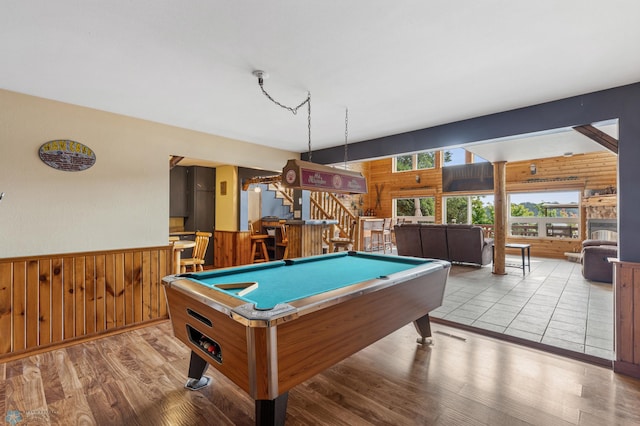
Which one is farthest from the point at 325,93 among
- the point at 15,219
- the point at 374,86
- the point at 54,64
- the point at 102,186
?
the point at 15,219

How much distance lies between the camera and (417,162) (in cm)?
1127

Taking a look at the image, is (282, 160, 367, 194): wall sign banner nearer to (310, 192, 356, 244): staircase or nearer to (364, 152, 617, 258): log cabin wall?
(310, 192, 356, 244): staircase

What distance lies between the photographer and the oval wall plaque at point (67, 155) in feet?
9.57

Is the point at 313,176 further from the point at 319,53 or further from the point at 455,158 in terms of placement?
the point at 455,158

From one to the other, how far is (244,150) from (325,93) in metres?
2.16

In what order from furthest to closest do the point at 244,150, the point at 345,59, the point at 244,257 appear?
the point at 244,257 → the point at 244,150 → the point at 345,59

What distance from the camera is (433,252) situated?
275 inches

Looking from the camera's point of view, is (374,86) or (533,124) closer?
(374,86)

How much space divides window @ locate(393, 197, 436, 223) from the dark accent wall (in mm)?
7372

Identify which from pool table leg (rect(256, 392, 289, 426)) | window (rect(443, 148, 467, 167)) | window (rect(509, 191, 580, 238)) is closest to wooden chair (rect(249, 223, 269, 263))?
pool table leg (rect(256, 392, 289, 426))

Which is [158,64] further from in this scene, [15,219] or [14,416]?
[14,416]

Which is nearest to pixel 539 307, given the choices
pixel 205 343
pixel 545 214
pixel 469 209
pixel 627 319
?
pixel 627 319

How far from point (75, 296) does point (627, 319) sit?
506 centimetres

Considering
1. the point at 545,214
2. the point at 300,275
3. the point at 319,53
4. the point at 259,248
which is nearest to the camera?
the point at 319,53
